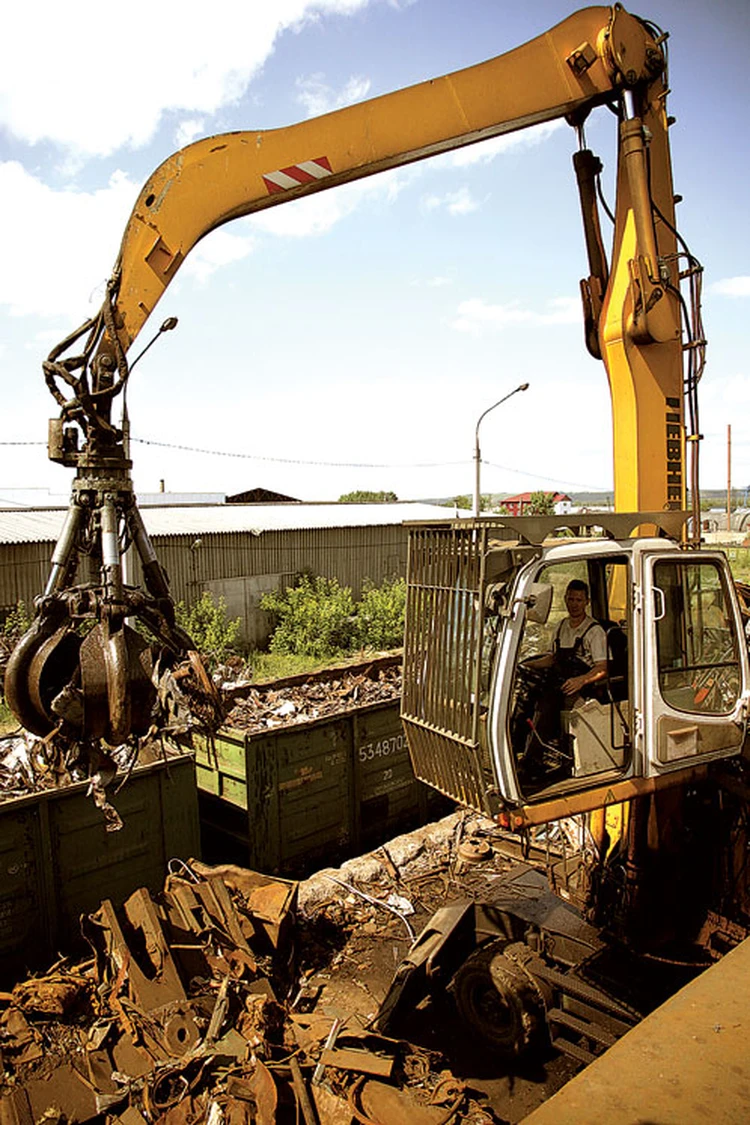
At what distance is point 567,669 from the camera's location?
4.67 m

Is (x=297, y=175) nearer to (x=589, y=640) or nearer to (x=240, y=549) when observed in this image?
(x=589, y=640)

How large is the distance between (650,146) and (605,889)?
16.9 ft

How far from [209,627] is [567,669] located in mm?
13939

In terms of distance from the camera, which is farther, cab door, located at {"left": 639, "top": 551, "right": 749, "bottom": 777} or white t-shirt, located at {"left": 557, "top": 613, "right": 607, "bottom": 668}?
white t-shirt, located at {"left": 557, "top": 613, "right": 607, "bottom": 668}

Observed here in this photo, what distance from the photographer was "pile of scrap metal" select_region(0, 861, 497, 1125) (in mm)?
4551

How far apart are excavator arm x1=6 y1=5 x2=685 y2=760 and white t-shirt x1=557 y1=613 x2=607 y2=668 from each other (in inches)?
42.8

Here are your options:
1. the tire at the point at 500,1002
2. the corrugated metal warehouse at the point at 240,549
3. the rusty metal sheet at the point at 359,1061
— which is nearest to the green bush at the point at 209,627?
the corrugated metal warehouse at the point at 240,549

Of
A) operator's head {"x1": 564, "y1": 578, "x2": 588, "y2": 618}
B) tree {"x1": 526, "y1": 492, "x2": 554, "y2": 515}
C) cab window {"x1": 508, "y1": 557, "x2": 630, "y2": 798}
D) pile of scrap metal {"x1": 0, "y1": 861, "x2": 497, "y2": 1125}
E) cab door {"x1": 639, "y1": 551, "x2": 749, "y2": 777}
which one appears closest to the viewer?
cab door {"x1": 639, "y1": 551, "x2": 749, "y2": 777}

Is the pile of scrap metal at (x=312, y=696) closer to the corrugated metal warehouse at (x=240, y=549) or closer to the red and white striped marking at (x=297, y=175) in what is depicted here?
the corrugated metal warehouse at (x=240, y=549)

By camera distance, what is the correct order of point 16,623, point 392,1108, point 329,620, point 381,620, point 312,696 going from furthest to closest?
point 381,620 < point 329,620 < point 16,623 < point 312,696 < point 392,1108

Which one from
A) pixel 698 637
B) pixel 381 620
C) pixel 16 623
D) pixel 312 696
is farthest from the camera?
pixel 381 620

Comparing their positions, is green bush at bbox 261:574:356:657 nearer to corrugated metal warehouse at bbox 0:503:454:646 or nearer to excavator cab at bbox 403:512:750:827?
corrugated metal warehouse at bbox 0:503:454:646

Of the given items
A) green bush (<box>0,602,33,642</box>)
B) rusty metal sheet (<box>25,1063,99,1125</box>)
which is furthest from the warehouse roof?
rusty metal sheet (<box>25,1063,99,1125</box>)

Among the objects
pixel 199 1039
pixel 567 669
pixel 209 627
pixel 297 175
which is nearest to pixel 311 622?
pixel 209 627
